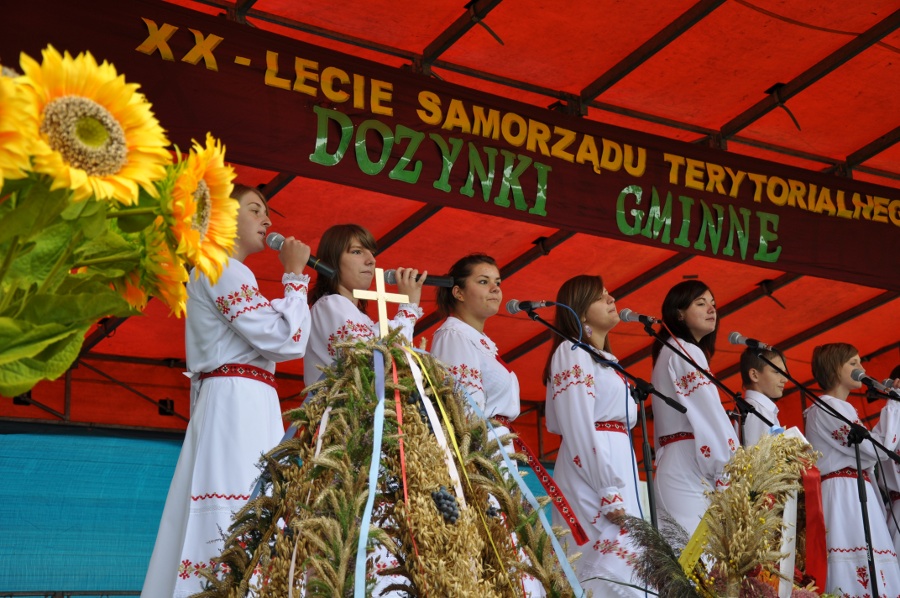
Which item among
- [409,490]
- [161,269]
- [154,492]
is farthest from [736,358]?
[161,269]

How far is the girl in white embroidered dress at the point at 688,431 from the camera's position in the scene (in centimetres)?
425

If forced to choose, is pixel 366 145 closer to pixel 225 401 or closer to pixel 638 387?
pixel 638 387

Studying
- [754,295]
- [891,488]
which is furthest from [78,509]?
[754,295]

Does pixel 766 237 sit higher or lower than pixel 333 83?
lower

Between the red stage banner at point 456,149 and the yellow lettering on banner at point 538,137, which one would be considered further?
the yellow lettering on banner at point 538,137

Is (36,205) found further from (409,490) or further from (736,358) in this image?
(736,358)

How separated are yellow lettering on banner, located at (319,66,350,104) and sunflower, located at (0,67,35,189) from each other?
3.32m

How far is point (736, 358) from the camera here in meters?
7.69

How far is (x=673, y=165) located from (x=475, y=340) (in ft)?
4.92

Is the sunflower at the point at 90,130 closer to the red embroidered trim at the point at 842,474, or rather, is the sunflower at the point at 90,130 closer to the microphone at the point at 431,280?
the microphone at the point at 431,280

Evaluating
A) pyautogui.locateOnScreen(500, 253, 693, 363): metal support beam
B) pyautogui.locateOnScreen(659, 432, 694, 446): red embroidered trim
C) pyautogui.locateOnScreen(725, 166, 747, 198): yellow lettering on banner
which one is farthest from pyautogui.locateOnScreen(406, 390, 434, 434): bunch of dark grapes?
pyautogui.locateOnScreen(500, 253, 693, 363): metal support beam

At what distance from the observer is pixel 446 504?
1337 millimetres

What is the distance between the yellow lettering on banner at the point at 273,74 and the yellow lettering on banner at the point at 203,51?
0.65 feet

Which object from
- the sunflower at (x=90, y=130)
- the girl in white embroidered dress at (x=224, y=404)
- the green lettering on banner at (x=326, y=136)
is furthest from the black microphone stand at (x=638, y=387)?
the sunflower at (x=90, y=130)
